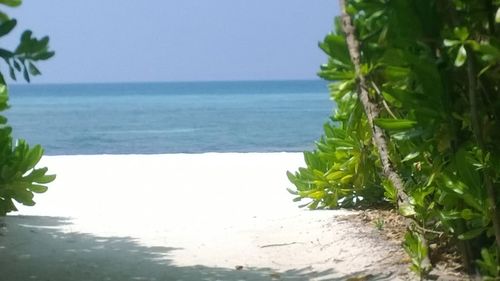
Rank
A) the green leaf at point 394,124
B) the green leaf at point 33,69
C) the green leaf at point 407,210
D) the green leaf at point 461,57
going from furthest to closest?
the green leaf at point 407,210 → the green leaf at point 33,69 → the green leaf at point 394,124 → the green leaf at point 461,57

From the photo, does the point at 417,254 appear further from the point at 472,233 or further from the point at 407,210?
the point at 472,233

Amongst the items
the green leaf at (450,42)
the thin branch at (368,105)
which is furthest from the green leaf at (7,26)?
the green leaf at (450,42)

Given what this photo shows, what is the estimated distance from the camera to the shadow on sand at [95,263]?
5203 millimetres

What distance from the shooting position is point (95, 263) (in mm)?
5574

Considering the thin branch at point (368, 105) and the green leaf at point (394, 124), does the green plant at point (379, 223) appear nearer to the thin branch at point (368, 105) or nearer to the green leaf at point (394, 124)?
the thin branch at point (368, 105)

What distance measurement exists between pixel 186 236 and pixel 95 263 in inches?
39.9

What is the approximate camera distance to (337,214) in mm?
6785

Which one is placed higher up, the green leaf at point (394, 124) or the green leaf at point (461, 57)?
the green leaf at point (461, 57)

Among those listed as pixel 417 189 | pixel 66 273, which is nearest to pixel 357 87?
pixel 417 189

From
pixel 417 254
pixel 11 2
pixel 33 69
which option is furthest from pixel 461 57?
pixel 11 2

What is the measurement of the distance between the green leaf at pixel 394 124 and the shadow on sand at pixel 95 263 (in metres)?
1.07

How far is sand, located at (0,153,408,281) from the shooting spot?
5316 millimetres

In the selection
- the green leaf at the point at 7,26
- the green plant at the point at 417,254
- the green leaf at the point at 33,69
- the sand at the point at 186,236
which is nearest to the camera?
the green leaf at the point at 7,26

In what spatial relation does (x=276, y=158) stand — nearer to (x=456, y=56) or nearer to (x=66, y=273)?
(x=66, y=273)
